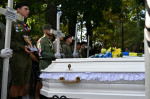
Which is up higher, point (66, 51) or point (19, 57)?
point (66, 51)

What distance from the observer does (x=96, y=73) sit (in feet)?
10.4

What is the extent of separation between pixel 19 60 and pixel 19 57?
0.06 metres

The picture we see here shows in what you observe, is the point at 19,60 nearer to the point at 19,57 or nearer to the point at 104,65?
the point at 19,57

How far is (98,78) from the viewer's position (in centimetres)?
313

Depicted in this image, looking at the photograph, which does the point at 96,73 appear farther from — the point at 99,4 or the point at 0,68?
the point at 99,4

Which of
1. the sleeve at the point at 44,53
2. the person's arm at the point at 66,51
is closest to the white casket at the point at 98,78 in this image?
the sleeve at the point at 44,53

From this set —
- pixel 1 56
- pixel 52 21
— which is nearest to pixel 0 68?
pixel 1 56

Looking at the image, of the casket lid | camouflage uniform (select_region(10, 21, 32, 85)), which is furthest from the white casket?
camouflage uniform (select_region(10, 21, 32, 85))

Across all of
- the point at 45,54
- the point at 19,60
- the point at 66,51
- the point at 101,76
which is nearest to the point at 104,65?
the point at 101,76

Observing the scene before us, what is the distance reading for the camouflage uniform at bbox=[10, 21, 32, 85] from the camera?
3758mm

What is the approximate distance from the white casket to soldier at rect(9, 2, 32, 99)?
48 centimetres

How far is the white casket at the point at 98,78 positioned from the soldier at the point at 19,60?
48 centimetres

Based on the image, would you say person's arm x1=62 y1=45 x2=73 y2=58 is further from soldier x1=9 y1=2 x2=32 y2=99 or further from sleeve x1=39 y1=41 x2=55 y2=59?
soldier x1=9 y1=2 x2=32 y2=99

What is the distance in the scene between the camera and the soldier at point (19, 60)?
375 centimetres
